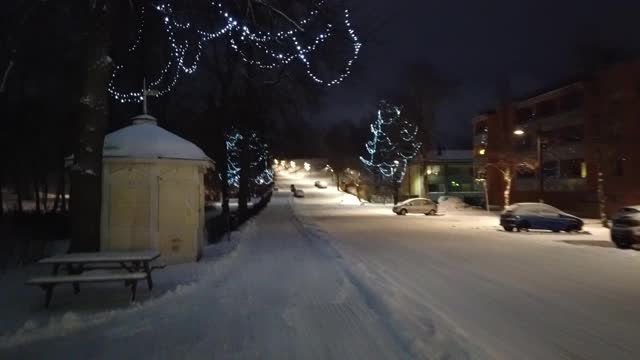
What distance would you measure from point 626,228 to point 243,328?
16862 millimetres

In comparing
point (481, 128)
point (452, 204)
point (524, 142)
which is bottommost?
point (452, 204)

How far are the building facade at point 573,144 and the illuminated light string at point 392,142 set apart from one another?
7429mm

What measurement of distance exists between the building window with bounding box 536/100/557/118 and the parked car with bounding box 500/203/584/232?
97.4ft

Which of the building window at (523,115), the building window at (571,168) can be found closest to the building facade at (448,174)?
the building window at (523,115)

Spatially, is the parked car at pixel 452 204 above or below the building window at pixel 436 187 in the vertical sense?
below

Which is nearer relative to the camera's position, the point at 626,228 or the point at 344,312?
the point at 344,312

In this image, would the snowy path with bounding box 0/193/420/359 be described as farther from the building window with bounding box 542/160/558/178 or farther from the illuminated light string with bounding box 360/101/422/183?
the illuminated light string with bounding box 360/101/422/183

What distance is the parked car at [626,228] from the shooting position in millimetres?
21078

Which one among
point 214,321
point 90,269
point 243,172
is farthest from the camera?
point 243,172

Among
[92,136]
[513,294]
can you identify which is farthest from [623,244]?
[92,136]

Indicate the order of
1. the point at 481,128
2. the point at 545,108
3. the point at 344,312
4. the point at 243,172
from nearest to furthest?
the point at 344,312 → the point at 243,172 → the point at 545,108 → the point at 481,128

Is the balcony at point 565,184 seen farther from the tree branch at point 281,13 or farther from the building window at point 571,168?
the tree branch at point 281,13

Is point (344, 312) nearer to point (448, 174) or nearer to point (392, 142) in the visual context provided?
point (392, 142)

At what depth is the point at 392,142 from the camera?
7575cm
